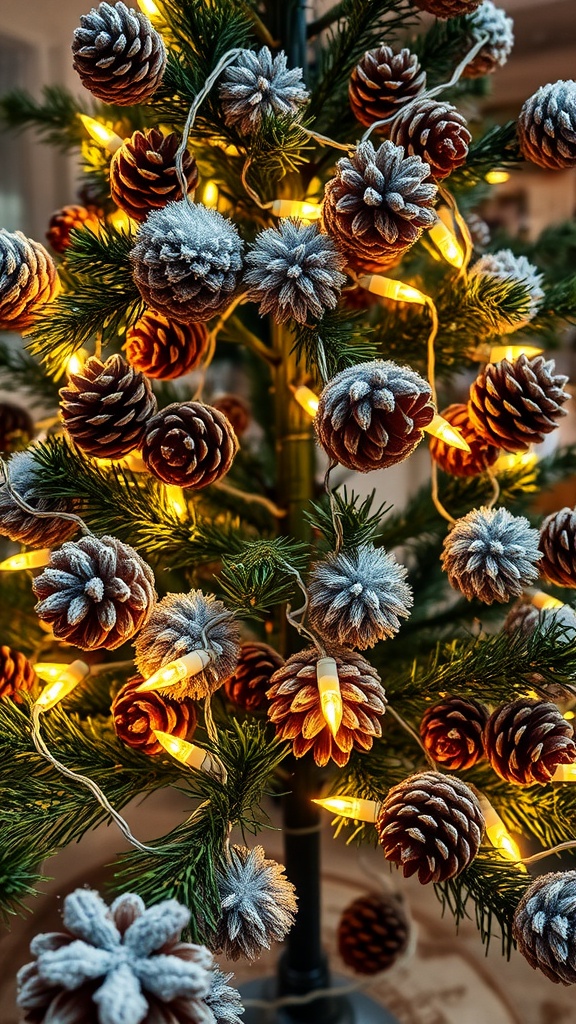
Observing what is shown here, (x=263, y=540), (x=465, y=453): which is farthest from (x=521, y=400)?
(x=263, y=540)

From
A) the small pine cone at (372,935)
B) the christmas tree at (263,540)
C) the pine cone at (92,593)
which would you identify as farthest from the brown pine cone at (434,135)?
the small pine cone at (372,935)

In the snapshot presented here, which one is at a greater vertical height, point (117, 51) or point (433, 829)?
point (117, 51)

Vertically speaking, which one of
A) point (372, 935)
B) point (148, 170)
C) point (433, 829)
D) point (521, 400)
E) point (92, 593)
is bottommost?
point (372, 935)

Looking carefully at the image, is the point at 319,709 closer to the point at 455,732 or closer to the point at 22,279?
the point at 455,732

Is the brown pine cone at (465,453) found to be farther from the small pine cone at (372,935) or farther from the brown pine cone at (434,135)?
the small pine cone at (372,935)

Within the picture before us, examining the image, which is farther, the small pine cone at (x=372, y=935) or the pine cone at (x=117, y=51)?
the small pine cone at (x=372, y=935)

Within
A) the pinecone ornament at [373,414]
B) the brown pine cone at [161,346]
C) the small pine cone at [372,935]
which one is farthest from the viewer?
the small pine cone at [372,935]
